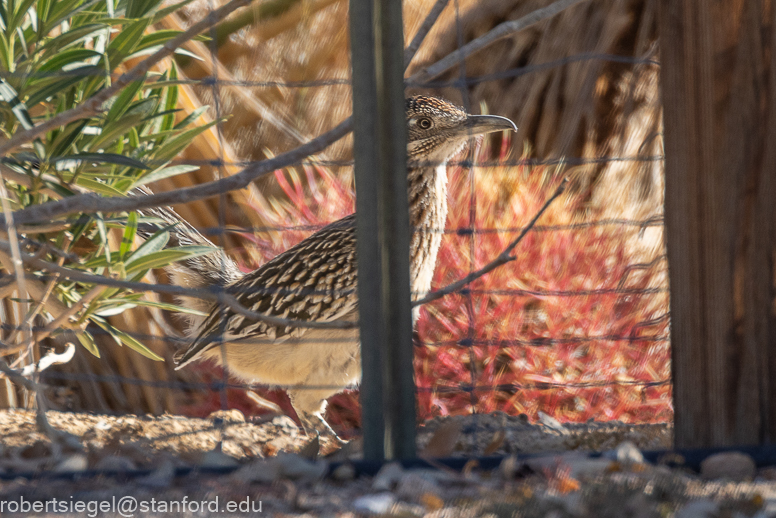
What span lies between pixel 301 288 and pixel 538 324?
141cm

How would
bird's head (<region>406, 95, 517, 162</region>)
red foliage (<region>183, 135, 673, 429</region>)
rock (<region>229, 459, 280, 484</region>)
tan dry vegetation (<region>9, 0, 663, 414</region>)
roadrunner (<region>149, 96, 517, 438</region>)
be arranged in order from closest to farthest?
1. rock (<region>229, 459, 280, 484</region>)
2. roadrunner (<region>149, 96, 517, 438</region>)
3. bird's head (<region>406, 95, 517, 162</region>)
4. red foliage (<region>183, 135, 673, 429</region>)
5. tan dry vegetation (<region>9, 0, 663, 414</region>)

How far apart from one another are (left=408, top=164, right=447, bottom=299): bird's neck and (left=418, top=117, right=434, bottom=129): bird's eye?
7.3 inches

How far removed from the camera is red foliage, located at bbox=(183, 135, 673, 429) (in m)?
3.54

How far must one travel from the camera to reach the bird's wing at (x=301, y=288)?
2746mm

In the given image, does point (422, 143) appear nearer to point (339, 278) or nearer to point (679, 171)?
point (339, 278)

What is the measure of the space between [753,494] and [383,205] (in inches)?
33.9

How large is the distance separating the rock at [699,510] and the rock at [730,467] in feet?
0.76

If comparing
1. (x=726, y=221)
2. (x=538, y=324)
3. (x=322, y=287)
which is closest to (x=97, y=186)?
(x=322, y=287)

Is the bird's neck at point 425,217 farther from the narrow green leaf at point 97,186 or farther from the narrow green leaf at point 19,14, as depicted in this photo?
the narrow green leaf at point 19,14

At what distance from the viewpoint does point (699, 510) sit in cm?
124

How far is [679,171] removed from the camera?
63.2 inches

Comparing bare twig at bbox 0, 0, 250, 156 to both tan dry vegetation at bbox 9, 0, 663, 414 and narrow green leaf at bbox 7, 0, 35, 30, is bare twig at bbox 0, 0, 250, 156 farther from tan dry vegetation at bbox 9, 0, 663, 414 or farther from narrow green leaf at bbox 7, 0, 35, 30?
tan dry vegetation at bbox 9, 0, 663, 414

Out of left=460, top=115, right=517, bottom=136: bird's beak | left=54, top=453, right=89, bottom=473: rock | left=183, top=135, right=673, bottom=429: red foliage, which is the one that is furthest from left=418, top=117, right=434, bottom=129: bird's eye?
left=54, top=453, right=89, bottom=473: rock

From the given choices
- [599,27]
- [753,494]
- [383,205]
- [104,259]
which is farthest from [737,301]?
[599,27]
